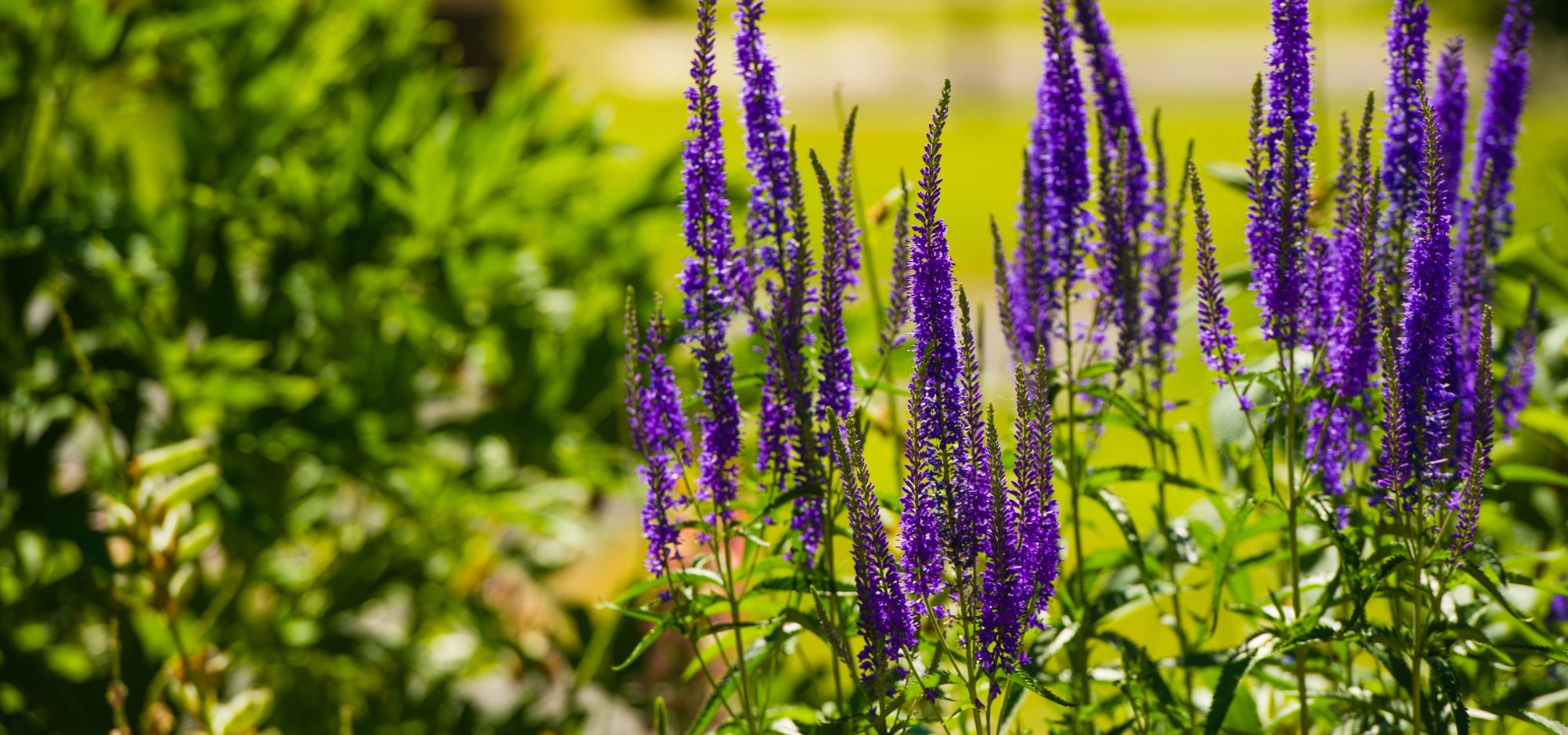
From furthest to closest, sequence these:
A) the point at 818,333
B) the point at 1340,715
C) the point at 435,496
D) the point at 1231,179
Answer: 1. the point at 435,496
2. the point at 1231,179
3. the point at 1340,715
4. the point at 818,333

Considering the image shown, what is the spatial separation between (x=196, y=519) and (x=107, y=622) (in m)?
0.32

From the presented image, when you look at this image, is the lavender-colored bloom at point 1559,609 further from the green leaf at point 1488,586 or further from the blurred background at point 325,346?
the green leaf at point 1488,586

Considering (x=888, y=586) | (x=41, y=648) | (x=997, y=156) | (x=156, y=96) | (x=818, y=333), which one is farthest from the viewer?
(x=997, y=156)

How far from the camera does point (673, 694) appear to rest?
310cm

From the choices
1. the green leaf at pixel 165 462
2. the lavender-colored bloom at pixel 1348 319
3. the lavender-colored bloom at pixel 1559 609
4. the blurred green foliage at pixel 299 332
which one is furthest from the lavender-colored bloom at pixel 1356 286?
the blurred green foliage at pixel 299 332

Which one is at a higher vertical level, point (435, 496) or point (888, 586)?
point (888, 586)

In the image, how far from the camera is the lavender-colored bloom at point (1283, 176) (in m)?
1.51

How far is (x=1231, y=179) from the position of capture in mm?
2234

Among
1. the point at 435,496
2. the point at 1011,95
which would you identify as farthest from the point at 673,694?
the point at 1011,95

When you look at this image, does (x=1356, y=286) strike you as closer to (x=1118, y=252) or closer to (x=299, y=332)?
(x=1118, y=252)

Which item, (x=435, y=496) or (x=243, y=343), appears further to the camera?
(x=435, y=496)

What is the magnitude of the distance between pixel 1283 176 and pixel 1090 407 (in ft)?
2.19

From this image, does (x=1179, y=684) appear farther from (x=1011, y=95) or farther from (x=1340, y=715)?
(x=1011, y=95)

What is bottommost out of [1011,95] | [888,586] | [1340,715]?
[1011,95]
